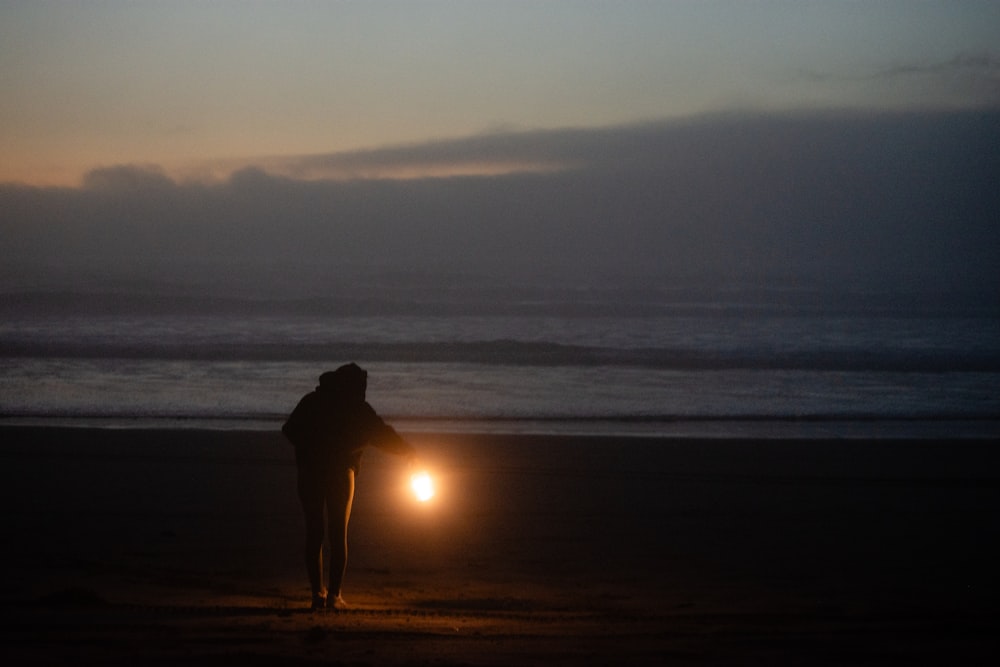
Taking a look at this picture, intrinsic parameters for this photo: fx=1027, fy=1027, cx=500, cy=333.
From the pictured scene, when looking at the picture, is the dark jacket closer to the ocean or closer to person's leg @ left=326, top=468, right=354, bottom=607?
person's leg @ left=326, top=468, right=354, bottom=607

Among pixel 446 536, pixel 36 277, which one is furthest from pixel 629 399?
pixel 36 277

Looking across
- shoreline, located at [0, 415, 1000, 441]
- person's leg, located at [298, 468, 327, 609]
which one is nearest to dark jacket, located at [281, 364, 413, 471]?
person's leg, located at [298, 468, 327, 609]

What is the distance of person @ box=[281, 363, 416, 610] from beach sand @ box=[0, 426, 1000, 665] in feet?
1.49

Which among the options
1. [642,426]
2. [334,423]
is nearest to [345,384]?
[334,423]

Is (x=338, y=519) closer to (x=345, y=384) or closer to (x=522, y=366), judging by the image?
(x=345, y=384)

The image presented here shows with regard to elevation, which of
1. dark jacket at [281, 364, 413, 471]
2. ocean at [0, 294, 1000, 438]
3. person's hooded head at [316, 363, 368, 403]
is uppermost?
ocean at [0, 294, 1000, 438]

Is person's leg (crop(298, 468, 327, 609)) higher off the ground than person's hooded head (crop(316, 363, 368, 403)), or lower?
lower

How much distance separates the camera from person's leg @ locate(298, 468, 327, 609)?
5875mm

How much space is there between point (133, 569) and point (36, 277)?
53445mm

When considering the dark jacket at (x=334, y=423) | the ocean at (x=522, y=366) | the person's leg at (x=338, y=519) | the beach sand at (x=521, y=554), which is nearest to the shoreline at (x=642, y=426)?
the ocean at (x=522, y=366)

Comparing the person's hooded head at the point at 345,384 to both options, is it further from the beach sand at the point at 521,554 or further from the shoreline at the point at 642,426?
the shoreline at the point at 642,426

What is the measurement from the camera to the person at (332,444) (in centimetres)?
583

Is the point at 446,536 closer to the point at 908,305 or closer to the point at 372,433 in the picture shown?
the point at 372,433

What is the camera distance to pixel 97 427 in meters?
14.1
